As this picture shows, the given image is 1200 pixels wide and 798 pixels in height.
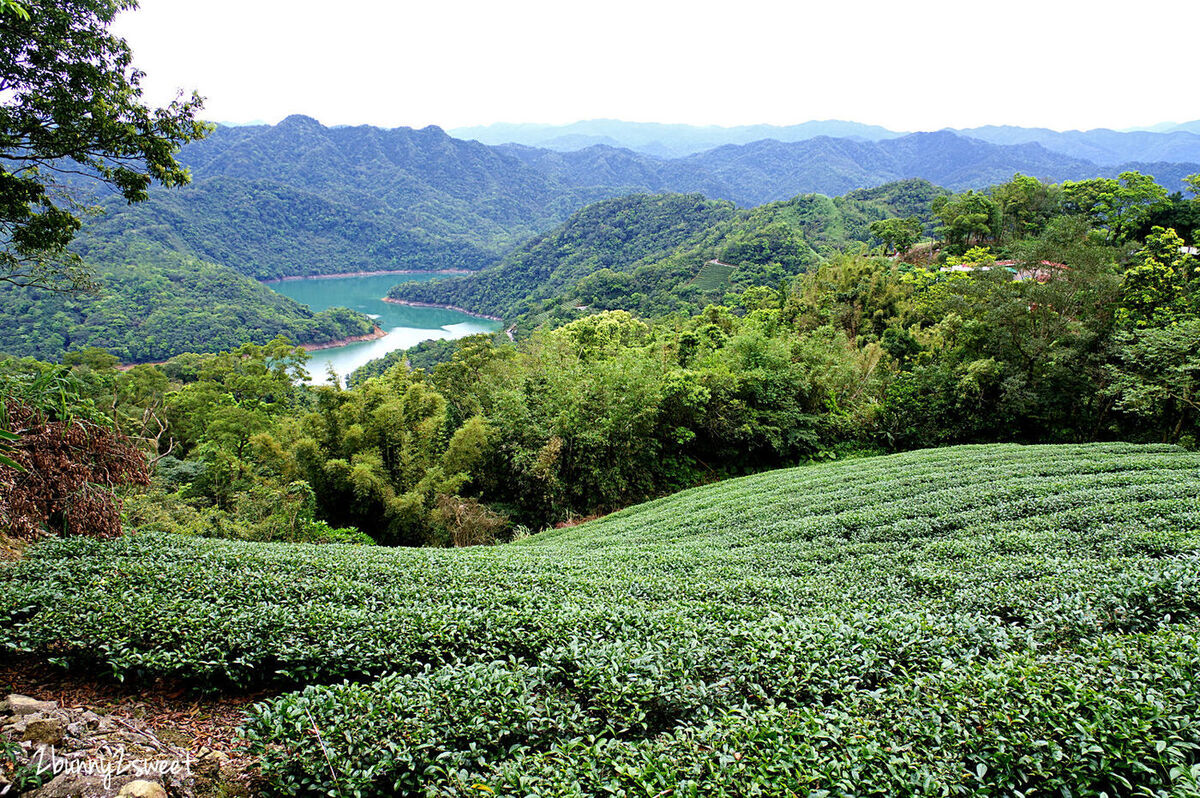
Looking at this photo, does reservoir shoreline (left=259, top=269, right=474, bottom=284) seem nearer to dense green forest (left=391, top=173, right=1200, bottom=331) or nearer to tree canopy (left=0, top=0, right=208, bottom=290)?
dense green forest (left=391, top=173, right=1200, bottom=331)

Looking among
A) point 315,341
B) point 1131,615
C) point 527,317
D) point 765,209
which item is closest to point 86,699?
point 1131,615

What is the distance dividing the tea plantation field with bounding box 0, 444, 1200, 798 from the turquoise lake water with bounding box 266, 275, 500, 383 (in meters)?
47.7

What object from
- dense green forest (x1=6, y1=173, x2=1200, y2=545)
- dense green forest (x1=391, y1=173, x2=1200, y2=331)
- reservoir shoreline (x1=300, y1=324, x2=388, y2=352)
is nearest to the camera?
dense green forest (x1=6, y1=173, x2=1200, y2=545)

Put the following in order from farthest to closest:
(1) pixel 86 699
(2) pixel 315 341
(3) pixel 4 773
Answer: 1. (2) pixel 315 341
2. (1) pixel 86 699
3. (3) pixel 4 773

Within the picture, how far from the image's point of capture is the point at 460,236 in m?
150

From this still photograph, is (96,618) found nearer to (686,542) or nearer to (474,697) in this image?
(474,697)

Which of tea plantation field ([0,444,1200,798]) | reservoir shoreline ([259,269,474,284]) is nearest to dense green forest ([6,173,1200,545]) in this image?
tea plantation field ([0,444,1200,798])

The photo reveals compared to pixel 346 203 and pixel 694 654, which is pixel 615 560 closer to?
pixel 694 654

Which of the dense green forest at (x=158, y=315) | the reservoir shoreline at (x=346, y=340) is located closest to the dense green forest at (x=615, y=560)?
the dense green forest at (x=158, y=315)

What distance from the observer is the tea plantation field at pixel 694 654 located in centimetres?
245

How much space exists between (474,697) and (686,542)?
17.9 feet

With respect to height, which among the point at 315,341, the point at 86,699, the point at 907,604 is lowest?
the point at 315,341

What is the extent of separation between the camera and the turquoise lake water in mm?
63938

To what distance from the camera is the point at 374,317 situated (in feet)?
294
